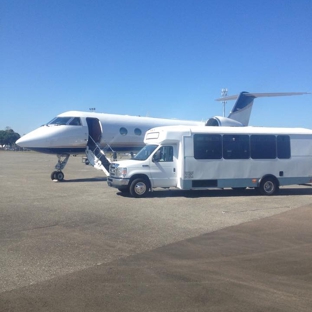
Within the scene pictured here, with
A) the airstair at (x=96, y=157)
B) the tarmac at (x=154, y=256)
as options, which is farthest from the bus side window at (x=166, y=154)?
the airstair at (x=96, y=157)

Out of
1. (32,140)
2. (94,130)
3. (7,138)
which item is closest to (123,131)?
(94,130)

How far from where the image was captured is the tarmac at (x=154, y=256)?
17.1 ft

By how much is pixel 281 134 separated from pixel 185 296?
12.7 m

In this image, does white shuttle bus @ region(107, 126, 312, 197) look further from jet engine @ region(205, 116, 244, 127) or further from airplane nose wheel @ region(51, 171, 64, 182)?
jet engine @ region(205, 116, 244, 127)

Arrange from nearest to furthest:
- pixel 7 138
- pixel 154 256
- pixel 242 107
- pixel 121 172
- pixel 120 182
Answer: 1. pixel 154 256
2. pixel 120 182
3. pixel 121 172
4. pixel 242 107
5. pixel 7 138

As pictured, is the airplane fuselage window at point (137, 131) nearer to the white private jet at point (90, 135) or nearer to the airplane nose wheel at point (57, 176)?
the white private jet at point (90, 135)

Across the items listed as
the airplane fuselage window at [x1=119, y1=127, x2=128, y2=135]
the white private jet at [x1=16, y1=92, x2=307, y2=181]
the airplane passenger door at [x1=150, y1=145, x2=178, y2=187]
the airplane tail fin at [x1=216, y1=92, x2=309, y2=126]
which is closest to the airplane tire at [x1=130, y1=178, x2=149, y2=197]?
the airplane passenger door at [x1=150, y1=145, x2=178, y2=187]

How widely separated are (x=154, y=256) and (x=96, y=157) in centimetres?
1539

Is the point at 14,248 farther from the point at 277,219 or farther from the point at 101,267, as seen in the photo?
A: the point at 277,219

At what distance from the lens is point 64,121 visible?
22.0m

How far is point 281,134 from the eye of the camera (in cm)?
1677

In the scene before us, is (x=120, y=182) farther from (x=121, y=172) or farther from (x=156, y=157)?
(x=156, y=157)

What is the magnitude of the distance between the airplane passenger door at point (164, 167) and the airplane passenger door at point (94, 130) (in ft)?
26.5

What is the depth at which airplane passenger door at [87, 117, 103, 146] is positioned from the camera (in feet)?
75.0
